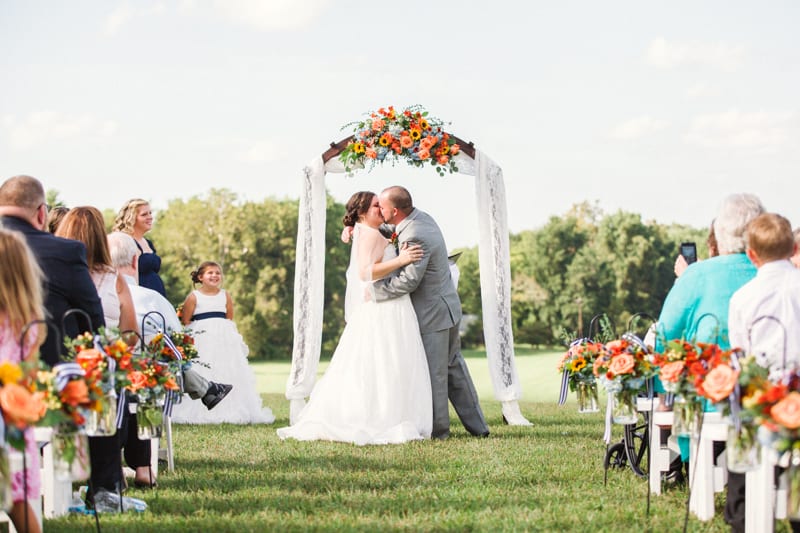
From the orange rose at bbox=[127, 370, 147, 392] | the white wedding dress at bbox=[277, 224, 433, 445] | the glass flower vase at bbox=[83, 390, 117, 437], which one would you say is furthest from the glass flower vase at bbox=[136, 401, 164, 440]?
the white wedding dress at bbox=[277, 224, 433, 445]

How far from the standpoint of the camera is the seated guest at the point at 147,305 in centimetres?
667

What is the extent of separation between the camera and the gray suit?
925 centimetres

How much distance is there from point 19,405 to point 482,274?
7914mm

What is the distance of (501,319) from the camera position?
1102cm

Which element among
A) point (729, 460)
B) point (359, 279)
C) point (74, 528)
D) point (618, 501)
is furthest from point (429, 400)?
point (729, 460)

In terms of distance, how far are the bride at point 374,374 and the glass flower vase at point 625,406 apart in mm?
3776

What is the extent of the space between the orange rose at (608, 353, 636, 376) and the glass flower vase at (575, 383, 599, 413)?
867 millimetres

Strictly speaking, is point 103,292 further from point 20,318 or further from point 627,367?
point 627,367

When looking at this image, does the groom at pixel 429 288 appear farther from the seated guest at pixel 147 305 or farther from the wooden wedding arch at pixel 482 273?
the seated guest at pixel 147 305

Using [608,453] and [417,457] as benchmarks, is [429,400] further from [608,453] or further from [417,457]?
[608,453]

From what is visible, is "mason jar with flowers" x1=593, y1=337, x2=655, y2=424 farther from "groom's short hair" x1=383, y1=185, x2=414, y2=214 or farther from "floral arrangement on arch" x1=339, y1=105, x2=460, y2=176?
"floral arrangement on arch" x1=339, y1=105, x2=460, y2=176

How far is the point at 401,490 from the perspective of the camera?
626cm

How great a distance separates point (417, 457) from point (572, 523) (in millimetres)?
2702

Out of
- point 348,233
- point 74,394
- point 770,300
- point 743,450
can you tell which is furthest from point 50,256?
point 348,233
